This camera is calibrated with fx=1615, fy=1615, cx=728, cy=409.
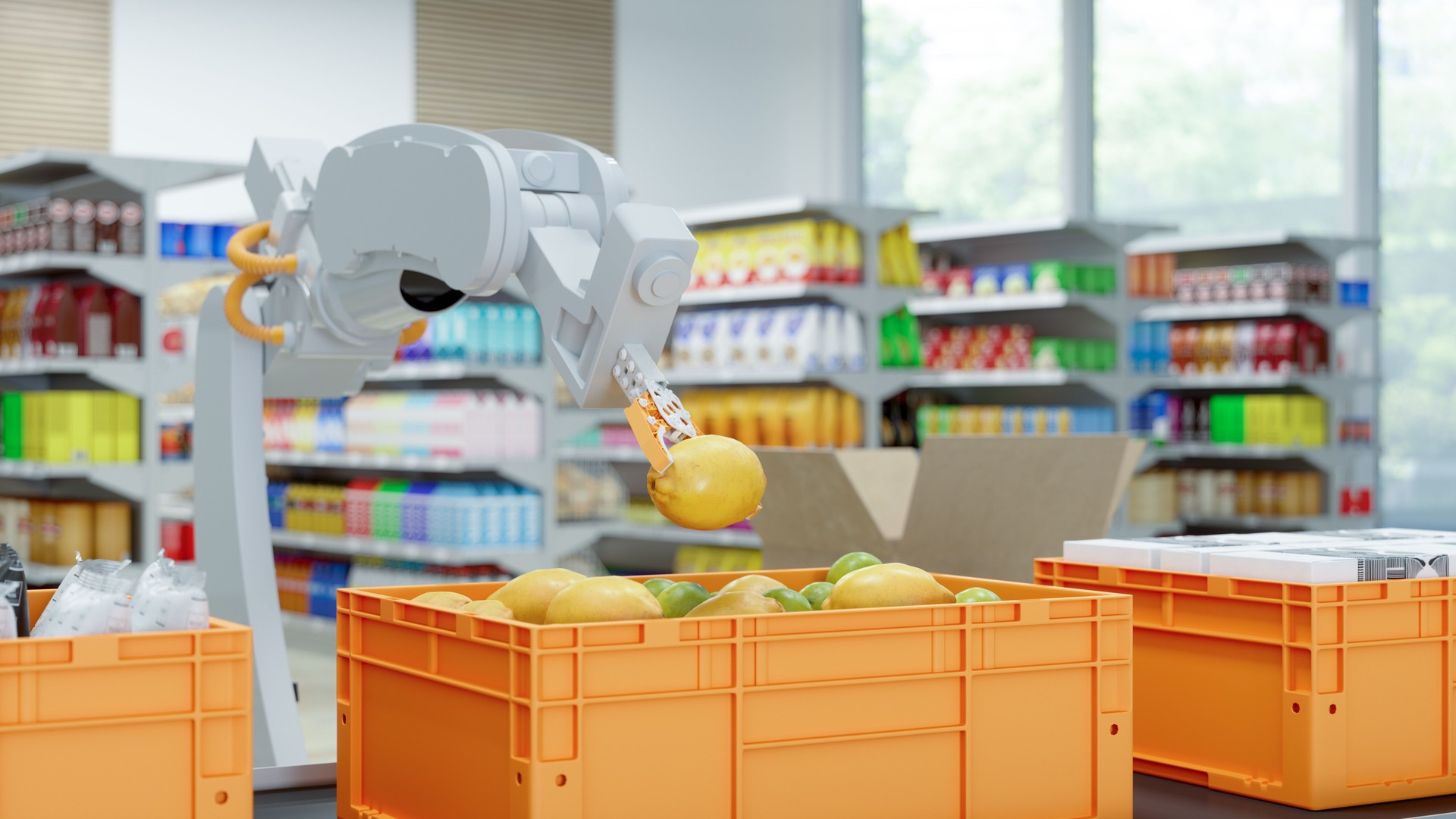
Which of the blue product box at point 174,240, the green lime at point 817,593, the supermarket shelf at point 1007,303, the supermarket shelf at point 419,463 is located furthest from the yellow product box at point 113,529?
the green lime at point 817,593

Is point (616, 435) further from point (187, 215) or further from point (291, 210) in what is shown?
point (291, 210)

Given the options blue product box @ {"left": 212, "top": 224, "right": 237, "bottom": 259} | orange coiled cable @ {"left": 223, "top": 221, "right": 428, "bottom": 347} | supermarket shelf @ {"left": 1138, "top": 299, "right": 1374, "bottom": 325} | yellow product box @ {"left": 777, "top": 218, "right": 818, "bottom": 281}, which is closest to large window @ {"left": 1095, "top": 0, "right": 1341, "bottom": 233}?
supermarket shelf @ {"left": 1138, "top": 299, "right": 1374, "bottom": 325}

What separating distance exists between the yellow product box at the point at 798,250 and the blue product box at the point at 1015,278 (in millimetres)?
1516

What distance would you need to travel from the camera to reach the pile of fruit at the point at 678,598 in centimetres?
162

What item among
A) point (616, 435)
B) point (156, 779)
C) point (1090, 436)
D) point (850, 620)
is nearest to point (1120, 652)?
point (850, 620)

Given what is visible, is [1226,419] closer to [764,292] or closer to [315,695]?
[764,292]

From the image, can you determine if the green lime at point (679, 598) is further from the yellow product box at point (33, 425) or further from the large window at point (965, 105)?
the large window at point (965, 105)

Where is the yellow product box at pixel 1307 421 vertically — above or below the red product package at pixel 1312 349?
below

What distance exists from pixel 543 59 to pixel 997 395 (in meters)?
4.76

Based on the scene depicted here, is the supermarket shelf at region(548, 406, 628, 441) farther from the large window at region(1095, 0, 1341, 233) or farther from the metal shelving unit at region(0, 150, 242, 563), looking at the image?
the large window at region(1095, 0, 1341, 233)

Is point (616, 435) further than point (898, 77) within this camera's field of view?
No

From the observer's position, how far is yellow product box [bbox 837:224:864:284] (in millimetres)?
7156

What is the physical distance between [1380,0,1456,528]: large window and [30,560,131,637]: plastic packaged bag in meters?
9.04

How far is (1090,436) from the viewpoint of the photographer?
292cm
